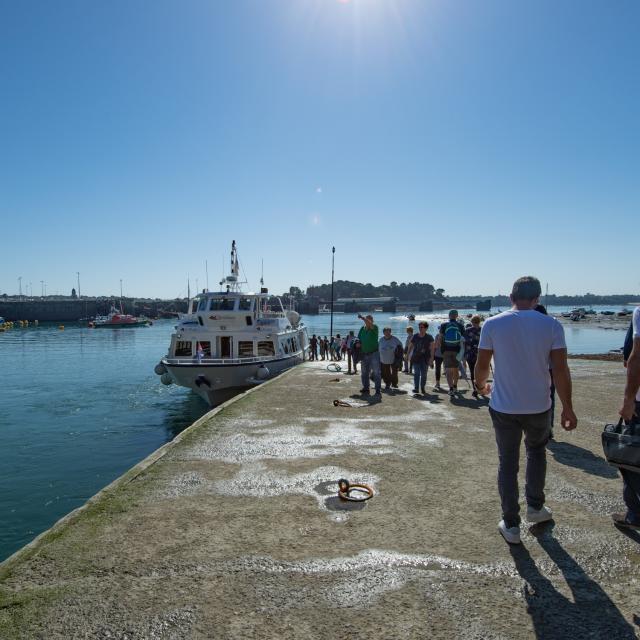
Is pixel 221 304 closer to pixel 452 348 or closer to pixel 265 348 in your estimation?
pixel 265 348

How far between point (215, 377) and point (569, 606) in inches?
659

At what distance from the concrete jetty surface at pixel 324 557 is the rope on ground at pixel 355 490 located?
0.10 metres

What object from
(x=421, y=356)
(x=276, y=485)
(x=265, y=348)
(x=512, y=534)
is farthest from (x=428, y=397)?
(x=265, y=348)

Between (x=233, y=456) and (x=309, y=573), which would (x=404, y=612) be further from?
(x=233, y=456)

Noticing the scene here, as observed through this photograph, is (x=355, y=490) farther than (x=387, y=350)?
No

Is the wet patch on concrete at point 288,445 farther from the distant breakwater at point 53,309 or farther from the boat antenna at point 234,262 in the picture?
the distant breakwater at point 53,309

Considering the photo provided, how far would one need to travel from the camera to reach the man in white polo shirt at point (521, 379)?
13.3ft

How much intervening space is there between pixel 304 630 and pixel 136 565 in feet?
5.25

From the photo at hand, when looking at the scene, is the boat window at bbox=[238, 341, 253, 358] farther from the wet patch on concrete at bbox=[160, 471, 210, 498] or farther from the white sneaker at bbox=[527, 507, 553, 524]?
the white sneaker at bbox=[527, 507, 553, 524]

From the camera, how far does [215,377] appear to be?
19.1m

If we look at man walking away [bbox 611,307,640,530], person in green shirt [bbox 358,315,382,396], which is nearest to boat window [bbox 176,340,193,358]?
person in green shirt [bbox 358,315,382,396]

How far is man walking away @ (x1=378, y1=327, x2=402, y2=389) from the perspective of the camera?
1353cm

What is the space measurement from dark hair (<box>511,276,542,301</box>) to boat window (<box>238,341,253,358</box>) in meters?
18.2

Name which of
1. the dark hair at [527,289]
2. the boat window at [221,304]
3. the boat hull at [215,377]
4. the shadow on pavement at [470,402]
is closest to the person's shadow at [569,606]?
the dark hair at [527,289]
